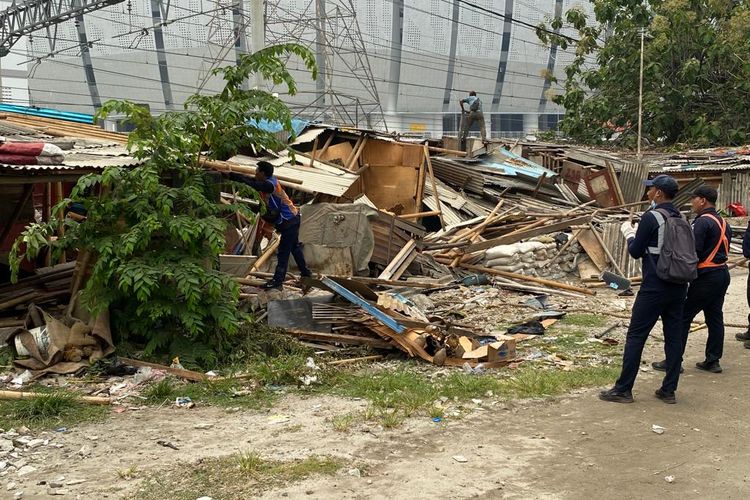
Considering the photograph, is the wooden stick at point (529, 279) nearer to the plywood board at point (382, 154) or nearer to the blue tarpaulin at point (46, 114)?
the plywood board at point (382, 154)

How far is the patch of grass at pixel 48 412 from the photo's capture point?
615cm

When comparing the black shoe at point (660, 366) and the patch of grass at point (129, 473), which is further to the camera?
the black shoe at point (660, 366)

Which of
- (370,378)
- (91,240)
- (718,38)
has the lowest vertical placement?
(370,378)

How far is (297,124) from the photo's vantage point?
627 inches

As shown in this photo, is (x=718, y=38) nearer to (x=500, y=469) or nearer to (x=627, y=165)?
(x=627, y=165)

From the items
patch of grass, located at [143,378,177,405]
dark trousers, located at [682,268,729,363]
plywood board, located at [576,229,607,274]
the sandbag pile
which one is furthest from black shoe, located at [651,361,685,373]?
plywood board, located at [576,229,607,274]

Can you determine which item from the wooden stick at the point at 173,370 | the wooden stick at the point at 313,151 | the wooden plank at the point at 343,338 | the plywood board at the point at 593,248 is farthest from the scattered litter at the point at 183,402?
the plywood board at the point at 593,248

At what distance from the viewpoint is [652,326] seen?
257 inches

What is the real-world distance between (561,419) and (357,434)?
165cm

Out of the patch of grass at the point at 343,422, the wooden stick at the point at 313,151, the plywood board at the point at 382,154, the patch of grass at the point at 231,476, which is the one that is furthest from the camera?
the plywood board at the point at 382,154

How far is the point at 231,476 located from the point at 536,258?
940cm

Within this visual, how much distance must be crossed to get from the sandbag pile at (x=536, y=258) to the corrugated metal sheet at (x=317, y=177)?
2682mm

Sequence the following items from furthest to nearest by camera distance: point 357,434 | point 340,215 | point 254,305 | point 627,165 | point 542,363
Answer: point 627,165, point 340,215, point 254,305, point 542,363, point 357,434

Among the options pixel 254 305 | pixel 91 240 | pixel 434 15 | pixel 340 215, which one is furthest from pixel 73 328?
pixel 434 15
